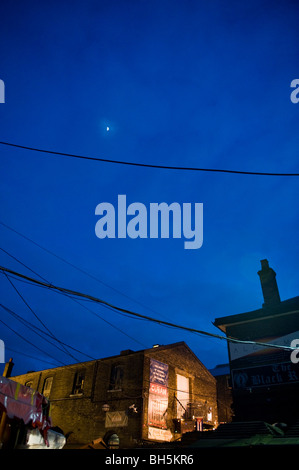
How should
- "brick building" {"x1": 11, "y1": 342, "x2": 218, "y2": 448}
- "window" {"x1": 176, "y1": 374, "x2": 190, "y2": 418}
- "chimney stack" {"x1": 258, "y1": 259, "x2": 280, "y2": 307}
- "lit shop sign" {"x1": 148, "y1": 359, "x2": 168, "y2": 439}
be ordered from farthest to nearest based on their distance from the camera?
"window" {"x1": 176, "y1": 374, "x2": 190, "y2": 418}
"lit shop sign" {"x1": 148, "y1": 359, "x2": 168, "y2": 439}
"brick building" {"x1": 11, "y1": 342, "x2": 218, "y2": 448}
"chimney stack" {"x1": 258, "y1": 259, "x2": 280, "y2": 307}

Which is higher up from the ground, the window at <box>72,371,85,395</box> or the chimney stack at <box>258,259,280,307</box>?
the chimney stack at <box>258,259,280,307</box>

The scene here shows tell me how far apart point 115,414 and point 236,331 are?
10.9 metres

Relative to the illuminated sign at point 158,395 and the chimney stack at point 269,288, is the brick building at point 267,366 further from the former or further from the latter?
the illuminated sign at point 158,395

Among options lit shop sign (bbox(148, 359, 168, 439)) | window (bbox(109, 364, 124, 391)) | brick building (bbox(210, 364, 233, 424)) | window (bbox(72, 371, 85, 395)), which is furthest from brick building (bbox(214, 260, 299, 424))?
brick building (bbox(210, 364, 233, 424))

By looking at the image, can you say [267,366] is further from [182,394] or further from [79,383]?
→ [79,383]

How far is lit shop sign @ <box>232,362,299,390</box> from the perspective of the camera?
16.1 meters

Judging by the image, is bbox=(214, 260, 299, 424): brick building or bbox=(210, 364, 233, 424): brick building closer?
bbox=(214, 260, 299, 424): brick building

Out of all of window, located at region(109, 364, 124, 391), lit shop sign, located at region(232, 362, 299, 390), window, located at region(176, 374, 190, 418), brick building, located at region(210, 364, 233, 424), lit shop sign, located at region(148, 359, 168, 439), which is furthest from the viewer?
brick building, located at region(210, 364, 233, 424)

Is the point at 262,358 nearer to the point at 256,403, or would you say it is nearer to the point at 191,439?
the point at 256,403

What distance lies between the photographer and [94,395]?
23984 millimetres

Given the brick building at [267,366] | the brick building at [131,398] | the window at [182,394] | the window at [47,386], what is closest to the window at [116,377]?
the brick building at [131,398]

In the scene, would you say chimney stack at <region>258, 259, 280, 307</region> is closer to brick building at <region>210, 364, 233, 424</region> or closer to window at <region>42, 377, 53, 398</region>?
brick building at <region>210, 364, 233, 424</region>

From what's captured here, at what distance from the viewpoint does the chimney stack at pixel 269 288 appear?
18.6m
